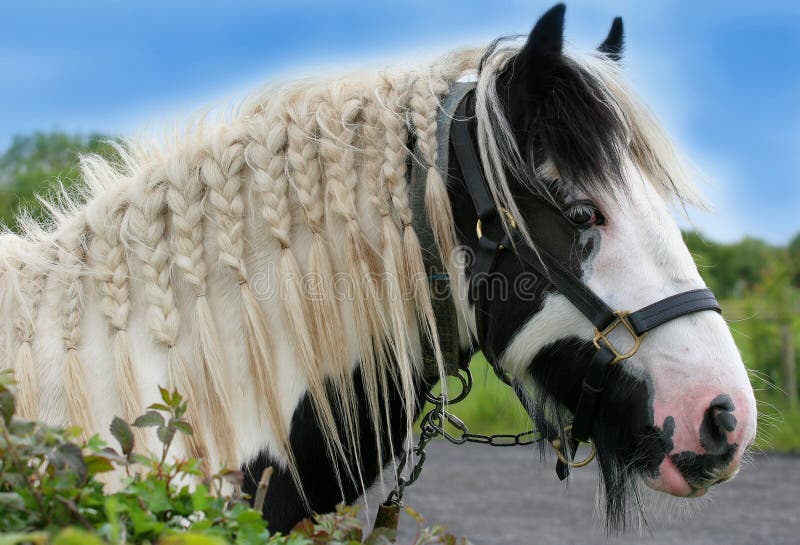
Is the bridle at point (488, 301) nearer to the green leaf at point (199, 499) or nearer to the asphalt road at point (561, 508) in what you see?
the green leaf at point (199, 499)

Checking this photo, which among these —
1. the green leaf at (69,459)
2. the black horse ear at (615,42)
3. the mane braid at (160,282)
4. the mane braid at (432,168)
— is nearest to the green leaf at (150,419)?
the green leaf at (69,459)

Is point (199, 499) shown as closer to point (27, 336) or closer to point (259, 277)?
point (259, 277)

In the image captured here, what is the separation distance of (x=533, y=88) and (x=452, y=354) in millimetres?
867

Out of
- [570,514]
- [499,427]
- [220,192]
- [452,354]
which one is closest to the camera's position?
[220,192]

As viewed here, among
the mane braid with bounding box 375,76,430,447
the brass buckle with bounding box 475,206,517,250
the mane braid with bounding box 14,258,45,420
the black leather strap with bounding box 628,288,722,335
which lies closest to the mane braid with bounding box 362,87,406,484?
the mane braid with bounding box 375,76,430,447

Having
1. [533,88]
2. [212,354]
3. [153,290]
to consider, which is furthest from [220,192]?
[533,88]

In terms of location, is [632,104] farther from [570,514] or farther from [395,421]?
[570,514]

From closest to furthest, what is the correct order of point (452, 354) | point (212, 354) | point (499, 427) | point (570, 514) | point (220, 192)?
1. point (212, 354)
2. point (220, 192)
3. point (452, 354)
4. point (570, 514)
5. point (499, 427)

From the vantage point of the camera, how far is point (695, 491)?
2.17 metres

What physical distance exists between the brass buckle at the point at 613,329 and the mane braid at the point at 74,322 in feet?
4.67

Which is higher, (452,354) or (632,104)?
(632,104)

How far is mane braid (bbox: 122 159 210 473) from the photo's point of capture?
6.85 ft

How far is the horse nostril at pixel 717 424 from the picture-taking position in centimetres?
203

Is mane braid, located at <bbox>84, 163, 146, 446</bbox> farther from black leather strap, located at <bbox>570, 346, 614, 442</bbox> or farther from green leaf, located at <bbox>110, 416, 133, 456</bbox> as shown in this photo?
black leather strap, located at <bbox>570, 346, 614, 442</bbox>
